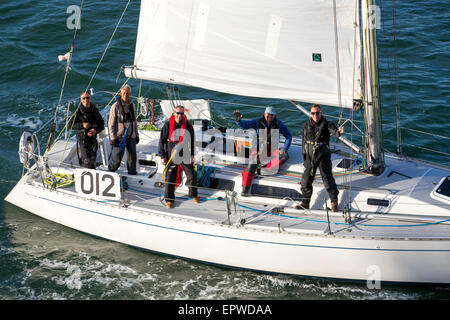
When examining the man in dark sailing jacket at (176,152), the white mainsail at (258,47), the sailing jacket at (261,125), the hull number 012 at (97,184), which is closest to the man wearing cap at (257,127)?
the sailing jacket at (261,125)

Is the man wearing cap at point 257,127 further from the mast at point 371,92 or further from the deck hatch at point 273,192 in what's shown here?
the mast at point 371,92

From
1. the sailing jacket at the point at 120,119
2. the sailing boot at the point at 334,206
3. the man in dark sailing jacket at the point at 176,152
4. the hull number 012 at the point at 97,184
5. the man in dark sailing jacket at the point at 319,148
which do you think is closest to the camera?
the man in dark sailing jacket at the point at 319,148

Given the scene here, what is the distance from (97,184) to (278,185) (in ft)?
9.04

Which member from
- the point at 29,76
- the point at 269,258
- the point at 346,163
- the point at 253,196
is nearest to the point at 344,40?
the point at 346,163

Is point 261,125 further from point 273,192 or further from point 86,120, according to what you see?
point 86,120

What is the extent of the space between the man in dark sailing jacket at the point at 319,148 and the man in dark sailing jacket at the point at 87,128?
3.36m

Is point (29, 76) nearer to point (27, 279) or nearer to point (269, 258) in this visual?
point (27, 279)

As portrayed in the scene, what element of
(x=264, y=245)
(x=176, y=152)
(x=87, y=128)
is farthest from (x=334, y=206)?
(x=87, y=128)

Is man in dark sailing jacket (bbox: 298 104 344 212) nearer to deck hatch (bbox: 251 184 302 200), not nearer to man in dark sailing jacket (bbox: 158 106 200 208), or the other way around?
deck hatch (bbox: 251 184 302 200)

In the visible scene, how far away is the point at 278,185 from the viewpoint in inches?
345

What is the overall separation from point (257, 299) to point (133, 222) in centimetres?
220

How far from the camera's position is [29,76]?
15102 mm

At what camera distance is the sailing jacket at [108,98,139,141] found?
8.78m

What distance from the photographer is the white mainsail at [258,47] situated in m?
8.05
